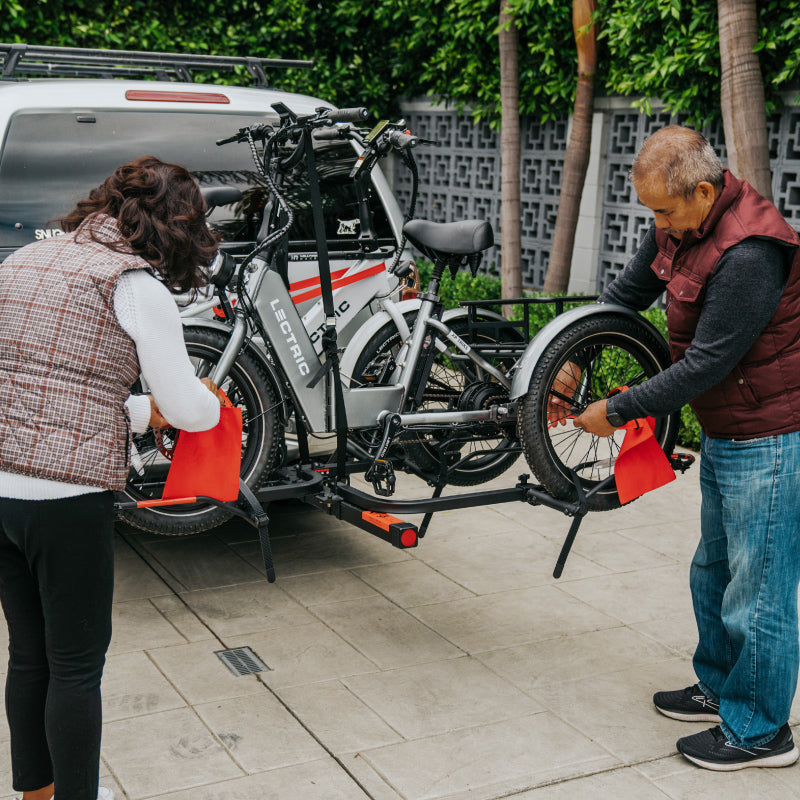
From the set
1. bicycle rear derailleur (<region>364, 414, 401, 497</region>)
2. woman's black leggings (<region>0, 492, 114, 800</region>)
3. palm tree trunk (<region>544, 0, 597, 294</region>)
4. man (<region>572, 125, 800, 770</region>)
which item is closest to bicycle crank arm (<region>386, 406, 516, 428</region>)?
bicycle rear derailleur (<region>364, 414, 401, 497</region>)

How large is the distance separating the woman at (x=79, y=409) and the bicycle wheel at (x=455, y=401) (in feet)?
5.39

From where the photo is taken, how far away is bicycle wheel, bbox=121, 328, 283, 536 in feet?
13.5

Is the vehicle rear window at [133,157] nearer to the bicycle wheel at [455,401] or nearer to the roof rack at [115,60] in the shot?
the bicycle wheel at [455,401]

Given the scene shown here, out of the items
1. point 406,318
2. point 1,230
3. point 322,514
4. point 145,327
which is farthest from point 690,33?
point 145,327

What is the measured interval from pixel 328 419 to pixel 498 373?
73 cm

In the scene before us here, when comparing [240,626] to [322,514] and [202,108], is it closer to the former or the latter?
[322,514]

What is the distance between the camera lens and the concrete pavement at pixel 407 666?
3289 mm

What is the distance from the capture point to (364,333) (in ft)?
15.2

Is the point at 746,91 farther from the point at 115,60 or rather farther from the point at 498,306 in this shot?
the point at 115,60

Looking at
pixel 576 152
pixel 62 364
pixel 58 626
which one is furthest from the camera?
pixel 576 152

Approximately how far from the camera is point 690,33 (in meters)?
6.80

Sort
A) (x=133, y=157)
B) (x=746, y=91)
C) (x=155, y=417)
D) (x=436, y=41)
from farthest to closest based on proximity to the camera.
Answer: (x=436, y=41), (x=746, y=91), (x=133, y=157), (x=155, y=417)

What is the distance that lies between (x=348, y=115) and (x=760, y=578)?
2257 millimetres

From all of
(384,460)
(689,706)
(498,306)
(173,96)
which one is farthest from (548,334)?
(498,306)
